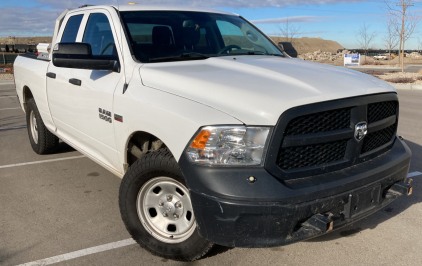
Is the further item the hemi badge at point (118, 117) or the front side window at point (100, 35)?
the front side window at point (100, 35)

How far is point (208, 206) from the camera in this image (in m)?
2.56

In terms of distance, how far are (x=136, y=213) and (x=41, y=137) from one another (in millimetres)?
3364

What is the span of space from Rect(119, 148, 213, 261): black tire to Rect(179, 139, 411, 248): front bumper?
0.80 ft

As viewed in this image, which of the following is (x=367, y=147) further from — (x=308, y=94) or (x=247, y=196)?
(x=247, y=196)

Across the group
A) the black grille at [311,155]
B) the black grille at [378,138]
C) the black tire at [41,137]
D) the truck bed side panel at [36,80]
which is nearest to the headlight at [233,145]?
the black grille at [311,155]

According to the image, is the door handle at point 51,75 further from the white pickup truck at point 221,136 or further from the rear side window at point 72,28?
the white pickup truck at point 221,136

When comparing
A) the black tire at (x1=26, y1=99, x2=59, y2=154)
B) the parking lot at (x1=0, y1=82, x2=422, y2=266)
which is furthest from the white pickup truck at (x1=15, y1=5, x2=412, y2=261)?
the black tire at (x1=26, y1=99, x2=59, y2=154)

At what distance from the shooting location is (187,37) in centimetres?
409

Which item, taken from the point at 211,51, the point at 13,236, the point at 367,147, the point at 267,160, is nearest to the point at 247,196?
the point at 267,160

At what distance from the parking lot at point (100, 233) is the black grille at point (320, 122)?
1095 mm

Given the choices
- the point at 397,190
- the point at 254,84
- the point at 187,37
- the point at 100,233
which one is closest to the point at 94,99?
the point at 187,37

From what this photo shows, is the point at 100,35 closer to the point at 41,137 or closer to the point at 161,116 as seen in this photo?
the point at 161,116

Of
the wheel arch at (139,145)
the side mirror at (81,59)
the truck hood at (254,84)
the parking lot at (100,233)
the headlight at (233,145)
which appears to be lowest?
the parking lot at (100,233)

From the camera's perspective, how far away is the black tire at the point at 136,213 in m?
2.91
